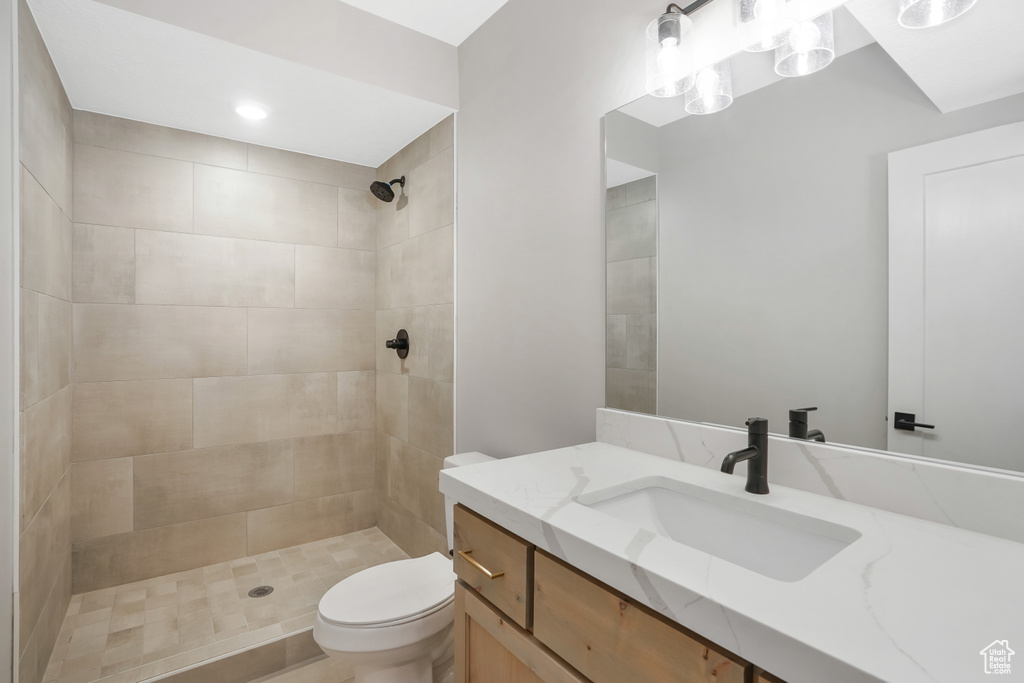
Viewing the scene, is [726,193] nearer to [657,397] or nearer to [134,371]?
[657,397]

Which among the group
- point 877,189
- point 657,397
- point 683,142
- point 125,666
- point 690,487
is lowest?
point 125,666

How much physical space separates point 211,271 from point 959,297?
283 cm

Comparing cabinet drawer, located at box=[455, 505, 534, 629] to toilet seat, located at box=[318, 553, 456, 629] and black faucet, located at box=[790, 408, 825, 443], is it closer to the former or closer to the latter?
toilet seat, located at box=[318, 553, 456, 629]

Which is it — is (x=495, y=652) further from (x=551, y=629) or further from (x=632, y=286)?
(x=632, y=286)

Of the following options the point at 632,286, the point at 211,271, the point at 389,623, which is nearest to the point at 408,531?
the point at 389,623

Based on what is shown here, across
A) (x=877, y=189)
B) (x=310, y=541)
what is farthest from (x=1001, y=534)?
(x=310, y=541)

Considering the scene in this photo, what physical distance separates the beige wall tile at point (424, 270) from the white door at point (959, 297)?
1.72 meters

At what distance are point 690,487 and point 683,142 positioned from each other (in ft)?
2.97

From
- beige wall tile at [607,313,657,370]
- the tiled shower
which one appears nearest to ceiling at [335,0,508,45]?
the tiled shower

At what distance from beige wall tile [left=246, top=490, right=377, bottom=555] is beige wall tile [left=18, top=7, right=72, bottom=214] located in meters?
1.72

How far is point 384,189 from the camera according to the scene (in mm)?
2730

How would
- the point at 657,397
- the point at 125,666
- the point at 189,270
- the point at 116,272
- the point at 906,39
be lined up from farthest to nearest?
the point at 189,270, the point at 116,272, the point at 125,666, the point at 657,397, the point at 906,39

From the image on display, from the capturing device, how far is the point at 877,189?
1.02m

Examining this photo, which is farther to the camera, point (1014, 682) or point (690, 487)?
point (690, 487)
